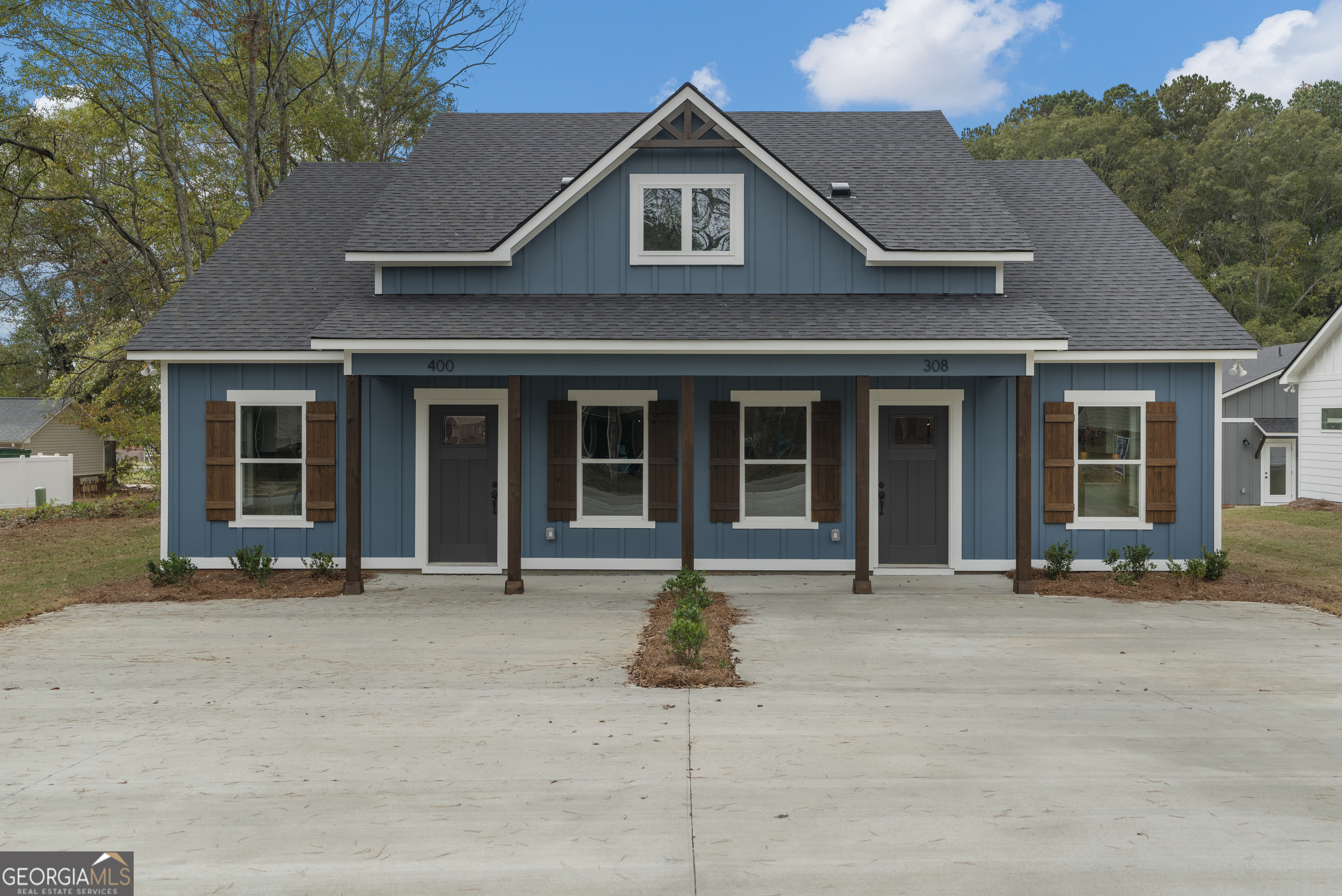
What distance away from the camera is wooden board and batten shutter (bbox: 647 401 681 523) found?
470 inches

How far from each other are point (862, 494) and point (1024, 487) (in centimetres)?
193

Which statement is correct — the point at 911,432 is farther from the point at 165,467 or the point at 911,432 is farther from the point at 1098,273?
the point at 165,467

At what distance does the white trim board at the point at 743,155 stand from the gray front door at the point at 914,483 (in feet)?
6.88

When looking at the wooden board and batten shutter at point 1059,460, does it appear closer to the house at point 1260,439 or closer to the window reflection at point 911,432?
the window reflection at point 911,432

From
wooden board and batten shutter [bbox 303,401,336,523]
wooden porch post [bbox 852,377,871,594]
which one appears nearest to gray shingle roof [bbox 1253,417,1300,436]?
wooden porch post [bbox 852,377,871,594]

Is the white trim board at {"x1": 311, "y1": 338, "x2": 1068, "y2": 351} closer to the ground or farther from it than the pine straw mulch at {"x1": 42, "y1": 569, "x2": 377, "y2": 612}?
farther from it

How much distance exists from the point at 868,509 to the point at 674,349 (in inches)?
121

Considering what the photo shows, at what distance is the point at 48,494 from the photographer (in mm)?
24703

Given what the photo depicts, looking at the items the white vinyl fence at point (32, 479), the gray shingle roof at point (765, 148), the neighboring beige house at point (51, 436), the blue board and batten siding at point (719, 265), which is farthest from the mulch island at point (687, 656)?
the neighboring beige house at point (51, 436)

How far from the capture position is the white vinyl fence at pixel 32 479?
76.8 ft

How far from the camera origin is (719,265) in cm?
1148

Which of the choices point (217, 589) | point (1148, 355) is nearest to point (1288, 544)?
point (1148, 355)

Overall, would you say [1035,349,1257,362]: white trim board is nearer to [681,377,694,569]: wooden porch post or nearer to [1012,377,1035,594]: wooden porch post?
[1012,377,1035,594]: wooden porch post

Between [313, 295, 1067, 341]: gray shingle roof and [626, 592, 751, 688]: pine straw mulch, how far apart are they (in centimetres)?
327
